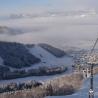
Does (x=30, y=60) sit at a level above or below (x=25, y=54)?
below

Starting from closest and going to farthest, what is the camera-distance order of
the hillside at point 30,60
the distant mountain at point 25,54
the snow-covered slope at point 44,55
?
the hillside at point 30,60 → the distant mountain at point 25,54 → the snow-covered slope at point 44,55

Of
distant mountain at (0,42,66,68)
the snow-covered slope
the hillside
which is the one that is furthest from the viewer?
the snow-covered slope

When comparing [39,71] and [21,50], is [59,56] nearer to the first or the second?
[21,50]

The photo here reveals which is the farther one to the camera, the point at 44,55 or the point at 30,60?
the point at 44,55

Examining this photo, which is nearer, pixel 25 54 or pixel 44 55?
pixel 25 54

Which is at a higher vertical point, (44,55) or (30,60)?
(44,55)

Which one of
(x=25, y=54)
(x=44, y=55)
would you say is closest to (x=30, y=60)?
(x=25, y=54)

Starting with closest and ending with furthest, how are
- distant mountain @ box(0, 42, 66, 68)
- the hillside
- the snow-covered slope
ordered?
the hillside < distant mountain @ box(0, 42, 66, 68) < the snow-covered slope

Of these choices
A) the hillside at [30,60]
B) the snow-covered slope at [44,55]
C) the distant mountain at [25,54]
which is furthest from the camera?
the snow-covered slope at [44,55]

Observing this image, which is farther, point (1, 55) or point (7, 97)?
point (1, 55)

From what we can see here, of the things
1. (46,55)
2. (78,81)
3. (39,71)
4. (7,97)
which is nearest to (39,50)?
(46,55)

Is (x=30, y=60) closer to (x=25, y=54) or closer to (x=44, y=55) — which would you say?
(x=25, y=54)
